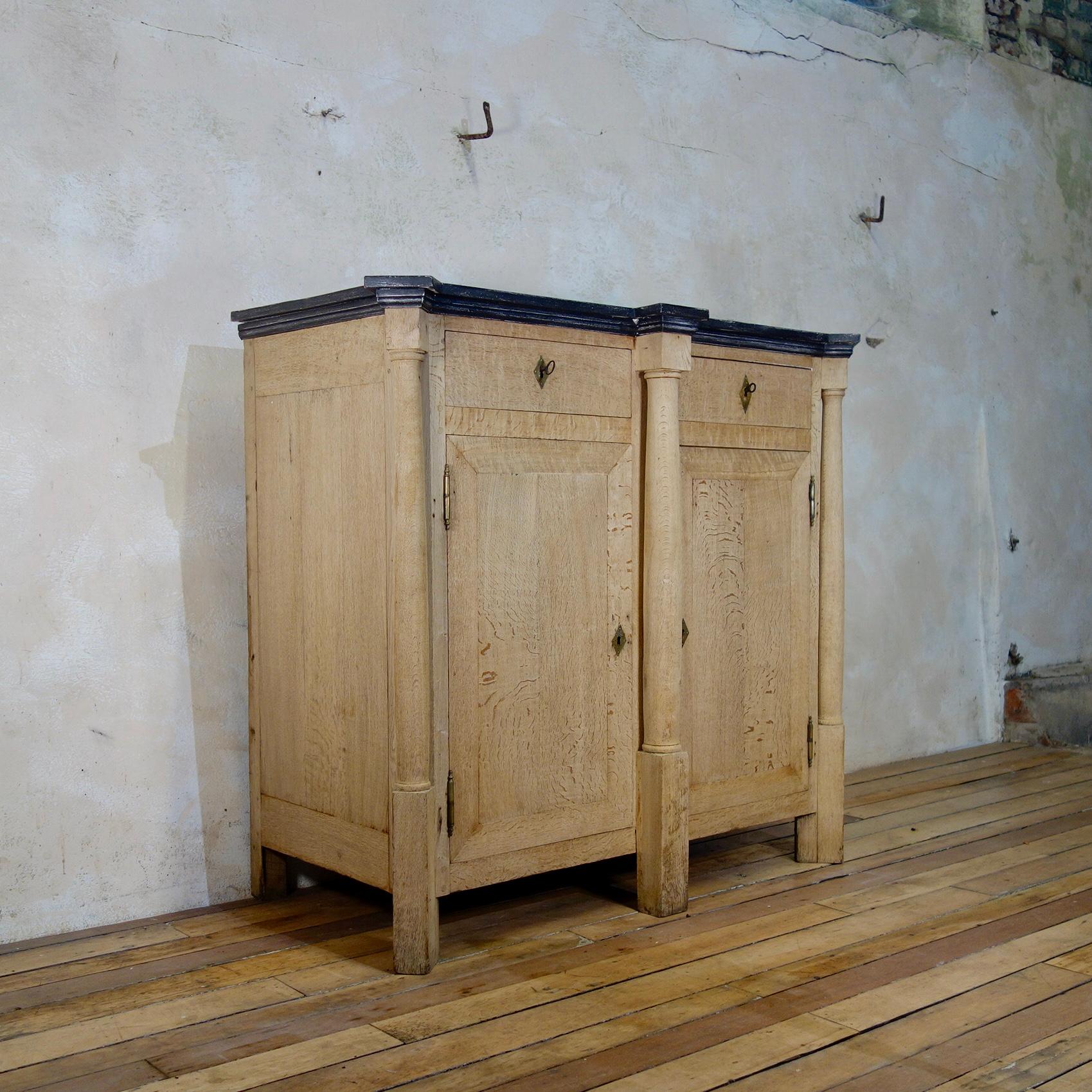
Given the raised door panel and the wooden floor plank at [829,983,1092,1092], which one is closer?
the wooden floor plank at [829,983,1092,1092]

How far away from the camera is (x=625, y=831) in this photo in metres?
2.81

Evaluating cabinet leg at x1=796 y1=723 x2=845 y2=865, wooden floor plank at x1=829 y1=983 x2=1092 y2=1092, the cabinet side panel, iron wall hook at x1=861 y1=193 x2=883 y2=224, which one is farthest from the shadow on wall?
iron wall hook at x1=861 y1=193 x2=883 y2=224

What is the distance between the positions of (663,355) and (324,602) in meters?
0.91

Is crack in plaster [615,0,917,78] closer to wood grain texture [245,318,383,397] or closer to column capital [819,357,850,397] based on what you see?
column capital [819,357,850,397]

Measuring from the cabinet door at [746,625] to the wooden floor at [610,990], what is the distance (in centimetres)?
29

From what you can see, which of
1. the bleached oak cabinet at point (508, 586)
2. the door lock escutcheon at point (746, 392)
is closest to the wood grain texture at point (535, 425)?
the bleached oak cabinet at point (508, 586)

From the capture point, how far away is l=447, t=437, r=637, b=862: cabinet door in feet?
8.39

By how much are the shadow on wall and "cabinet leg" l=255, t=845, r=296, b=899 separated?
0.07 m

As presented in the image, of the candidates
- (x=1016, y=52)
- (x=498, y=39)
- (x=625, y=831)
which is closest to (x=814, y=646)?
(x=625, y=831)

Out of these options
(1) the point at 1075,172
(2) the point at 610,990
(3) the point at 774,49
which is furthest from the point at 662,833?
(1) the point at 1075,172

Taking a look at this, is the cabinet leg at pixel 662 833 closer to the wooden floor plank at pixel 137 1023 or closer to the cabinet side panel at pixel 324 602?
the cabinet side panel at pixel 324 602

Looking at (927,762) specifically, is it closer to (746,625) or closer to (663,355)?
(746,625)

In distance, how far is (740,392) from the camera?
119 inches

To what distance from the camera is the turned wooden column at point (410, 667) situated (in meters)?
2.39
